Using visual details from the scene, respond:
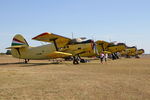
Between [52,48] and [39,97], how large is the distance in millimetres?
19881

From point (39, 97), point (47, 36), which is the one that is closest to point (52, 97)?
point (39, 97)

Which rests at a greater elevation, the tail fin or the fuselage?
the tail fin

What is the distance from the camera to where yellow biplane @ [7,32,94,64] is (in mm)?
22652

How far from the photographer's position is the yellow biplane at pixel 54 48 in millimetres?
22652

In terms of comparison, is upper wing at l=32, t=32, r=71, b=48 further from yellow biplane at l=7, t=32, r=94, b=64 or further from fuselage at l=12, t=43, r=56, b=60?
fuselage at l=12, t=43, r=56, b=60

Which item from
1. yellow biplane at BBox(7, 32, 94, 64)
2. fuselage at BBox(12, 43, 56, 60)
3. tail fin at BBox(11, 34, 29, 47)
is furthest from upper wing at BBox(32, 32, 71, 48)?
tail fin at BBox(11, 34, 29, 47)

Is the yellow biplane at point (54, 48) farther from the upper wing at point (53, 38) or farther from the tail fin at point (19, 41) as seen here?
the tail fin at point (19, 41)

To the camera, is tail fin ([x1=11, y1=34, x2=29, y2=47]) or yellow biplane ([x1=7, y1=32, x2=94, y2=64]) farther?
tail fin ([x1=11, y1=34, x2=29, y2=47])

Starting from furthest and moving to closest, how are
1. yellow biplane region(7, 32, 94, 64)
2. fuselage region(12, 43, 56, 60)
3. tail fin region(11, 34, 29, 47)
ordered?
1. tail fin region(11, 34, 29, 47)
2. fuselage region(12, 43, 56, 60)
3. yellow biplane region(7, 32, 94, 64)

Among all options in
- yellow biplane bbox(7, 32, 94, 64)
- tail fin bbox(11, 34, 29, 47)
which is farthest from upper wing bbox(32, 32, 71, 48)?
tail fin bbox(11, 34, 29, 47)

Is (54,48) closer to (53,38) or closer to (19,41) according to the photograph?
(53,38)

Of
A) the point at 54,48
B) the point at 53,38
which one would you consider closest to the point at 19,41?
the point at 54,48

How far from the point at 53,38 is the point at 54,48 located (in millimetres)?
2201

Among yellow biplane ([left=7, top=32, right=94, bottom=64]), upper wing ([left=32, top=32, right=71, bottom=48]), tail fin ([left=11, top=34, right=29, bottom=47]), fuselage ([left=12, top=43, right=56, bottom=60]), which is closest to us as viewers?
upper wing ([left=32, top=32, right=71, bottom=48])
